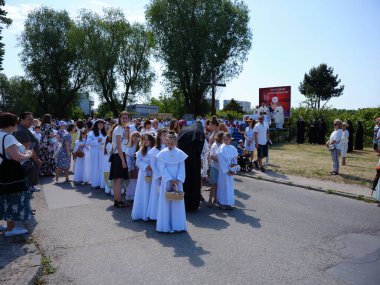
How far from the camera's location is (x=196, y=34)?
105ft

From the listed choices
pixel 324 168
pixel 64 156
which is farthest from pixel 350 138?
pixel 64 156

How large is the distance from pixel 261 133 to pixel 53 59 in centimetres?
3912

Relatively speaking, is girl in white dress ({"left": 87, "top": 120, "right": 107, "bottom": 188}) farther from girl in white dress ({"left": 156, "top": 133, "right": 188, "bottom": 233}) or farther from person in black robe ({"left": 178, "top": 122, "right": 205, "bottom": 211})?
girl in white dress ({"left": 156, "top": 133, "right": 188, "bottom": 233})

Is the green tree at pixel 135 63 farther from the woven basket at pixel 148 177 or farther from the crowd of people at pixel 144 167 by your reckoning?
the woven basket at pixel 148 177

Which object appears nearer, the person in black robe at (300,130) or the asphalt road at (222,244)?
the asphalt road at (222,244)

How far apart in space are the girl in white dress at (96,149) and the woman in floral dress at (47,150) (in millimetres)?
2695

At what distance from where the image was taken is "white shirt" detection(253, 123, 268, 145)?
43.2ft

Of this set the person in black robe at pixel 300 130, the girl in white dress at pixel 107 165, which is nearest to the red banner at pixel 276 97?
the person in black robe at pixel 300 130

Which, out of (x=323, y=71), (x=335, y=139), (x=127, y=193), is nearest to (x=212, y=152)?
(x=127, y=193)

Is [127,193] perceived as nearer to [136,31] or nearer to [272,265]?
[272,265]

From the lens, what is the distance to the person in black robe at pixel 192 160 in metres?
7.23

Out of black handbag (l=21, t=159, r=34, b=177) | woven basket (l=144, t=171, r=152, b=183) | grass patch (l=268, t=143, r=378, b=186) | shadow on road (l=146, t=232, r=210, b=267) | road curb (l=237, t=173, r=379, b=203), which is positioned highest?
black handbag (l=21, t=159, r=34, b=177)

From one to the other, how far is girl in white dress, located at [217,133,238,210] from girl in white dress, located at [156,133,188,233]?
1.73 m

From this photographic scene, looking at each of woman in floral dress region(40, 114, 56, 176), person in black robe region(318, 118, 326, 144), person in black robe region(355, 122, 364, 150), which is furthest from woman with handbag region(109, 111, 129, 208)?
person in black robe region(318, 118, 326, 144)
